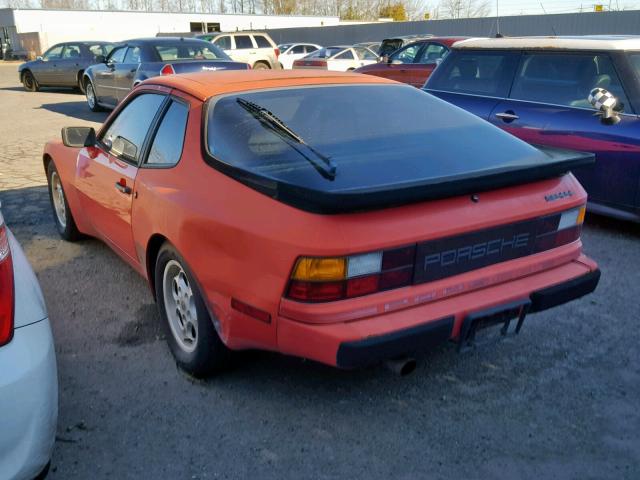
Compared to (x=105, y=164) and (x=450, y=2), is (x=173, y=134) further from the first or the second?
(x=450, y=2)

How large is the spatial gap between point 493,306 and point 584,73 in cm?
359

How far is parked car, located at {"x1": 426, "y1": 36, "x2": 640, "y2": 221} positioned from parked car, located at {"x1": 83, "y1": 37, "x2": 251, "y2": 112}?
19.2 ft

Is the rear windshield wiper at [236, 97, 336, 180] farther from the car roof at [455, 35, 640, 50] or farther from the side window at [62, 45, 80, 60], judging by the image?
the side window at [62, 45, 80, 60]

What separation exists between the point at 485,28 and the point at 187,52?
25444 mm

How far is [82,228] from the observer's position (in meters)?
4.56

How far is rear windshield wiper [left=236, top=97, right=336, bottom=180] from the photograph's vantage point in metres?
2.68

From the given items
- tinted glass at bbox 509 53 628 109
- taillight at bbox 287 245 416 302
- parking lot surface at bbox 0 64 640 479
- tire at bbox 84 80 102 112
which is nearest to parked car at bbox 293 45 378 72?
tire at bbox 84 80 102 112

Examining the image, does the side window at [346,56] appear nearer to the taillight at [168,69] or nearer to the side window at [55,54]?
the side window at [55,54]

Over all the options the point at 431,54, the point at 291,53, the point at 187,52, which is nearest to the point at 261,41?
the point at 291,53

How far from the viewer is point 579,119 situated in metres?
5.21

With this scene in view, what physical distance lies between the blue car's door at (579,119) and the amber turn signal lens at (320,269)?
3.10 m

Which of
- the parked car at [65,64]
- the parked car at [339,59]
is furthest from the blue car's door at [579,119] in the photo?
the parked car at [65,64]

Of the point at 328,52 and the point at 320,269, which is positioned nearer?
the point at 320,269

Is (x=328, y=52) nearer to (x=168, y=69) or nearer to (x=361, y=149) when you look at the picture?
(x=168, y=69)
